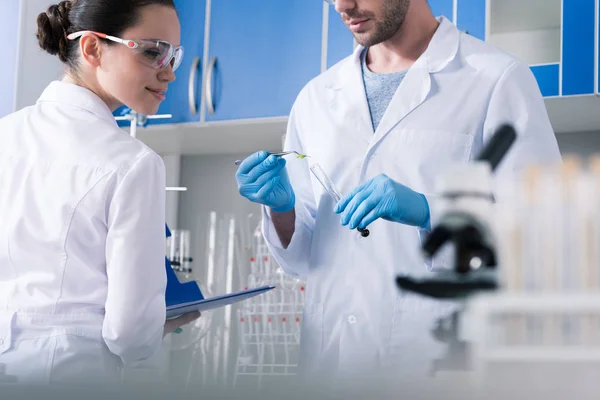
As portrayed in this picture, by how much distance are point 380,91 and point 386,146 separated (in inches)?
7.6

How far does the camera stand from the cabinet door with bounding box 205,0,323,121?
2.88 m

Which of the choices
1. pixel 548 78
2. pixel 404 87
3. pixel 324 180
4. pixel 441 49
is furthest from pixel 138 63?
pixel 548 78

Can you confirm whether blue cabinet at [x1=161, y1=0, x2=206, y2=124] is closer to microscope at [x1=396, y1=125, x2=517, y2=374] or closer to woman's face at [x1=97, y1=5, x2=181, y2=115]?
woman's face at [x1=97, y1=5, x2=181, y2=115]

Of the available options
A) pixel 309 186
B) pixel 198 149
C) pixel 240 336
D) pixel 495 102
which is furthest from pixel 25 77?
pixel 240 336

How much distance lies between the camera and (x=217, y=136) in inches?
125

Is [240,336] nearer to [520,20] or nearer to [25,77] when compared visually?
[520,20]

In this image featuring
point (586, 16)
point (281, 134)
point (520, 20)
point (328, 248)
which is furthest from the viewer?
point (281, 134)

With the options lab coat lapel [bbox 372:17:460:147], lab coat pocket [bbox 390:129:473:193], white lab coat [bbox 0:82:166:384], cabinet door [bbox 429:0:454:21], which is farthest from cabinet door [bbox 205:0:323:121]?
white lab coat [bbox 0:82:166:384]

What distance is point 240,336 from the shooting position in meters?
0.92

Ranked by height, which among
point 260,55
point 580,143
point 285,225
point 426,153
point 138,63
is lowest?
point 285,225

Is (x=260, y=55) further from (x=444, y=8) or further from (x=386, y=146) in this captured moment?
(x=386, y=146)

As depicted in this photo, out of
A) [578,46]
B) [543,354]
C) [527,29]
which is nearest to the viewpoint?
[543,354]

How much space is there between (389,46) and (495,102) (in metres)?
0.35

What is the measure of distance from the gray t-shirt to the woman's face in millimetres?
502
